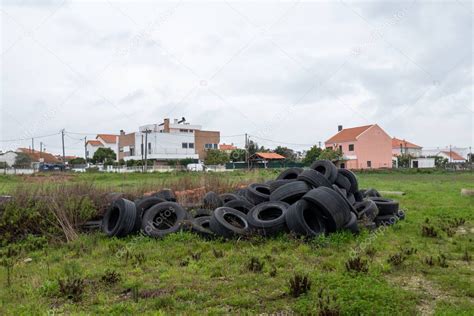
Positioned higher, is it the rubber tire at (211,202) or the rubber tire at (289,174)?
the rubber tire at (289,174)

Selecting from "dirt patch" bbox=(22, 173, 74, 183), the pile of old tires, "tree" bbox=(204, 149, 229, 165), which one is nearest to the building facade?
"tree" bbox=(204, 149, 229, 165)

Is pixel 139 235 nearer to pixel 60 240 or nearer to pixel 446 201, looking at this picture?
pixel 60 240

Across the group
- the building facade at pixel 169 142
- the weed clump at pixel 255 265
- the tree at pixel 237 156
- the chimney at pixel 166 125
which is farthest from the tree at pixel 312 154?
the weed clump at pixel 255 265

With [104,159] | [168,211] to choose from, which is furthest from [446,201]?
[104,159]

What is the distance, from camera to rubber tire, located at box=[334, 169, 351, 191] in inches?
403

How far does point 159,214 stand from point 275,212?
8.62 ft

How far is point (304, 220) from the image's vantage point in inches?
313

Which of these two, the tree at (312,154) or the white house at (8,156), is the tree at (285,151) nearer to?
the tree at (312,154)

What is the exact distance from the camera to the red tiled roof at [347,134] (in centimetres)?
5956

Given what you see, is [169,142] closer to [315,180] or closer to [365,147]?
[365,147]

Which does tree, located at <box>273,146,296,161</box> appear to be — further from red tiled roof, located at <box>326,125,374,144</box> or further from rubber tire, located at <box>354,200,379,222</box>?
rubber tire, located at <box>354,200,379,222</box>

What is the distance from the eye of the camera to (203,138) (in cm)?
7662

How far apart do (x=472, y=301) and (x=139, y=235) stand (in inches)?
246

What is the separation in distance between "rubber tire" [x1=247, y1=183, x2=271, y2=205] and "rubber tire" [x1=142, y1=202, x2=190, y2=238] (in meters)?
1.82
